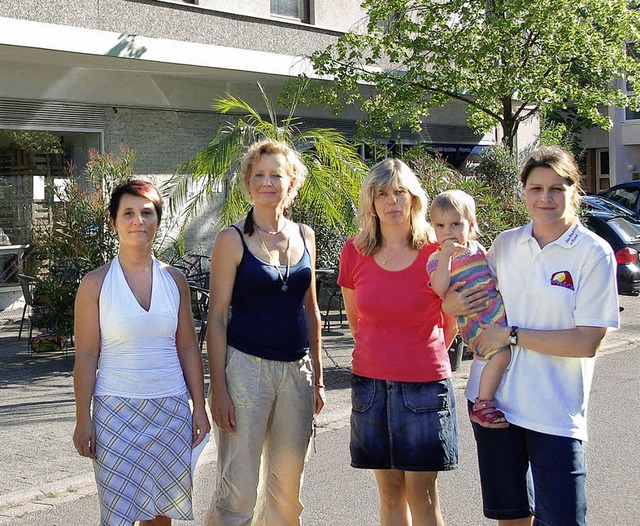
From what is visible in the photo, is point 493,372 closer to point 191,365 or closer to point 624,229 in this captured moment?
point 191,365

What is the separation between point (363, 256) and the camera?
4352mm

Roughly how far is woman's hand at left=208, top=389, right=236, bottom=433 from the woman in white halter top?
0.14 m

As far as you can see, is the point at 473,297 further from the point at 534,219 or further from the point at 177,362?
the point at 177,362

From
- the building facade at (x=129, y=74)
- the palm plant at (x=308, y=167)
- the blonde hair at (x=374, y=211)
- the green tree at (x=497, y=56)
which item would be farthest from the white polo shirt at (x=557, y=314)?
the green tree at (x=497, y=56)

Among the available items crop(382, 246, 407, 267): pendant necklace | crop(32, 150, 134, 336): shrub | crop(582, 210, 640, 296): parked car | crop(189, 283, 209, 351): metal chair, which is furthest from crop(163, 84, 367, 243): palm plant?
crop(382, 246, 407, 267): pendant necklace

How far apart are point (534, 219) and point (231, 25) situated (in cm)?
1351

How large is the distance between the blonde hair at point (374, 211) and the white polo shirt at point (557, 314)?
0.60m

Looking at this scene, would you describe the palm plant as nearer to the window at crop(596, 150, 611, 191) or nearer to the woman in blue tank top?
the woman in blue tank top

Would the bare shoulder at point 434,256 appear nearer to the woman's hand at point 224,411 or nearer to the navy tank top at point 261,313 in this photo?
the navy tank top at point 261,313

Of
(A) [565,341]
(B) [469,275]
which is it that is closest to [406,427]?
(B) [469,275]

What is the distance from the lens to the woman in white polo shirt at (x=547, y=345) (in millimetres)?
3654

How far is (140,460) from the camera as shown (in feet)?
12.9

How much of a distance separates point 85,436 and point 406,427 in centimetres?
139

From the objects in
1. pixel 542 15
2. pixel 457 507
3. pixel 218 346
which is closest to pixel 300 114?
pixel 542 15
